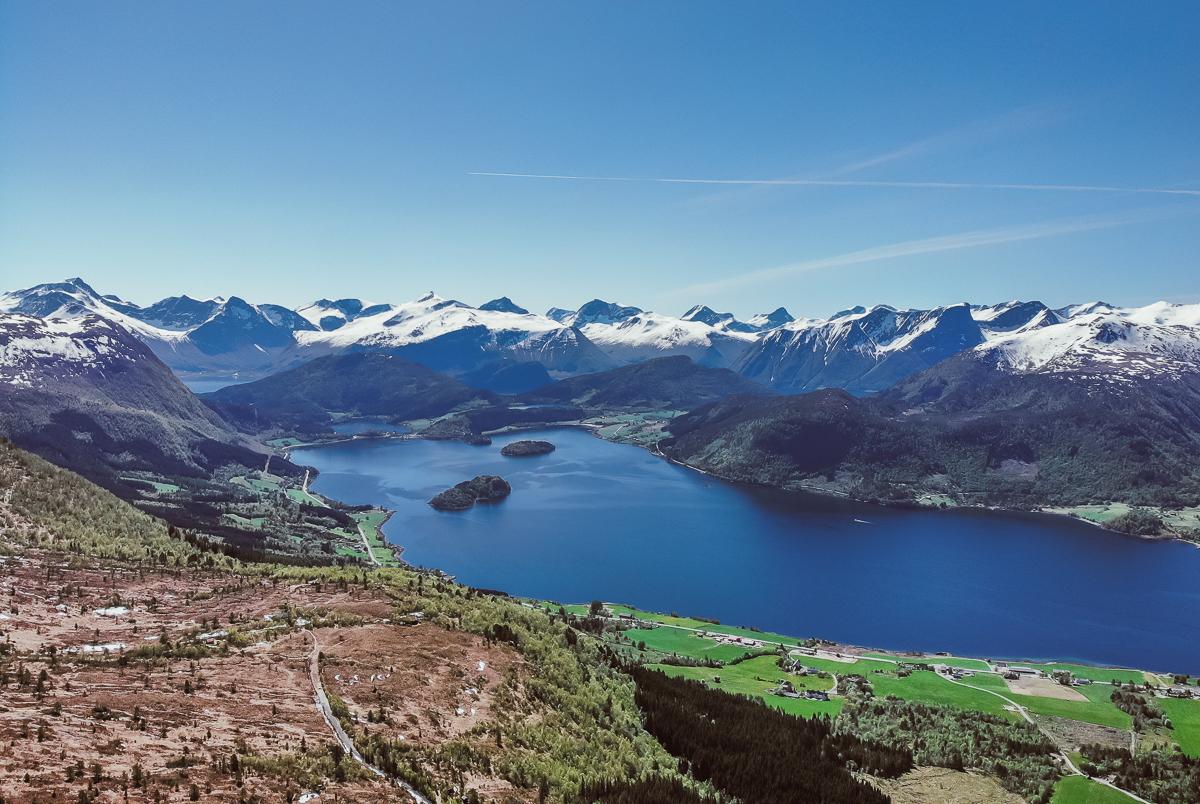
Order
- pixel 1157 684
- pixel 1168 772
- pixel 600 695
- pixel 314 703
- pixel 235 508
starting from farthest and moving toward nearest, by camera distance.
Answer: pixel 235 508
pixel 1157 684
pixel 1168 772
pixel 600 695
pixel 314 703

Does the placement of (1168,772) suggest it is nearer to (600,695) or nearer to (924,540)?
(600,695)

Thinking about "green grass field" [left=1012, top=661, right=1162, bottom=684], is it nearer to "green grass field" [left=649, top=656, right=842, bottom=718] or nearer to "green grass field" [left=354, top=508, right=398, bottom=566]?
"green grass field" [left=649, top=656, right=842, bottom=718]

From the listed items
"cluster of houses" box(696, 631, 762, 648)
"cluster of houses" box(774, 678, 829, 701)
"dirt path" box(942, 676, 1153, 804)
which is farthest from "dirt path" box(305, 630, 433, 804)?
"cluster of houses" box(696, 631, 762, 648)

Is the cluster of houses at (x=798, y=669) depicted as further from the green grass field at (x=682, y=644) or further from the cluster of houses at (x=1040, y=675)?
the cluster of houses at (x=1040, y=675)

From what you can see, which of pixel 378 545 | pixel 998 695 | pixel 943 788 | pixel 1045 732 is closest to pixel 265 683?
pixel 943 788

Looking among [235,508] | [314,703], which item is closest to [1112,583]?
[314,703]

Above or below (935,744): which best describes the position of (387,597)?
above

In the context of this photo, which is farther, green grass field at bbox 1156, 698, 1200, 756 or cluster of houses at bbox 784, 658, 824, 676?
cluster of houses at bbox 784, 658, 824, 676
